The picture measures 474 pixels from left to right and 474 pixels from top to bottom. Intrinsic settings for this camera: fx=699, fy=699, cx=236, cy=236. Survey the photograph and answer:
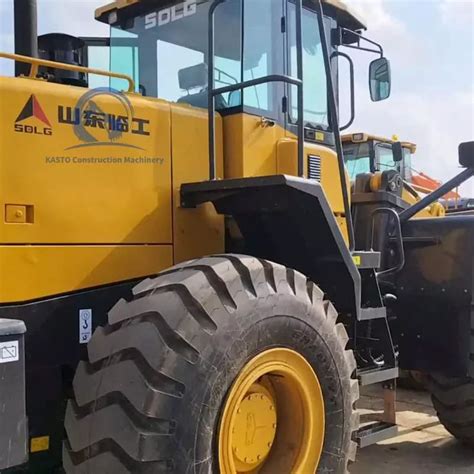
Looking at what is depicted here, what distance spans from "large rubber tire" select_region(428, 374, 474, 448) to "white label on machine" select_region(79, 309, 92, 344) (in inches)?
116

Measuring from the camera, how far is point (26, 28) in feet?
15.5

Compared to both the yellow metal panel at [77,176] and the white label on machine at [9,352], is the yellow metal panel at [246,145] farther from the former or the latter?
the white label on machine at [9,352]

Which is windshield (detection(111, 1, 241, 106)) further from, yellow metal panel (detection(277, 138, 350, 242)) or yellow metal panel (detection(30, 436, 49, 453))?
yellow metal panel (detection(30, 436, 49, 453))

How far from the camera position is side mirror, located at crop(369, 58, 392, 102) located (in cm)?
489

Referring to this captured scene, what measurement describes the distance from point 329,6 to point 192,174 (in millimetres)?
1797

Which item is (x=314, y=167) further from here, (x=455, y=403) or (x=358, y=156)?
(x=358, y=156)

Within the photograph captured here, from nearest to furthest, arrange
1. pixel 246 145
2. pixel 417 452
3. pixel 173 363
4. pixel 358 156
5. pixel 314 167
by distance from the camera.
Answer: pixel 173 363, pixel 246 145, pixel 314 167, pixel 417 452, pixel 358 156

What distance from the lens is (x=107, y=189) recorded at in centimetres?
364

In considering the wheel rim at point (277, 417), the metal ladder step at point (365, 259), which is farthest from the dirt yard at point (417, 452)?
the wheel rim at point (277, 417)

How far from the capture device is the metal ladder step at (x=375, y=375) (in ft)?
14.0

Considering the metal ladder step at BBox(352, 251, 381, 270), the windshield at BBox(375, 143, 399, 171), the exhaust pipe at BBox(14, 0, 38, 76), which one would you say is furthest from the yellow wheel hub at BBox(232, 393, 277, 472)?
the windshield at BBox(375, 143, 399, 171)

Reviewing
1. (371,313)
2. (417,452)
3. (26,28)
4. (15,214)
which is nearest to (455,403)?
(417,452)

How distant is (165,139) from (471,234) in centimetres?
252

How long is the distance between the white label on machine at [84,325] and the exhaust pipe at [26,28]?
6.36 ft
